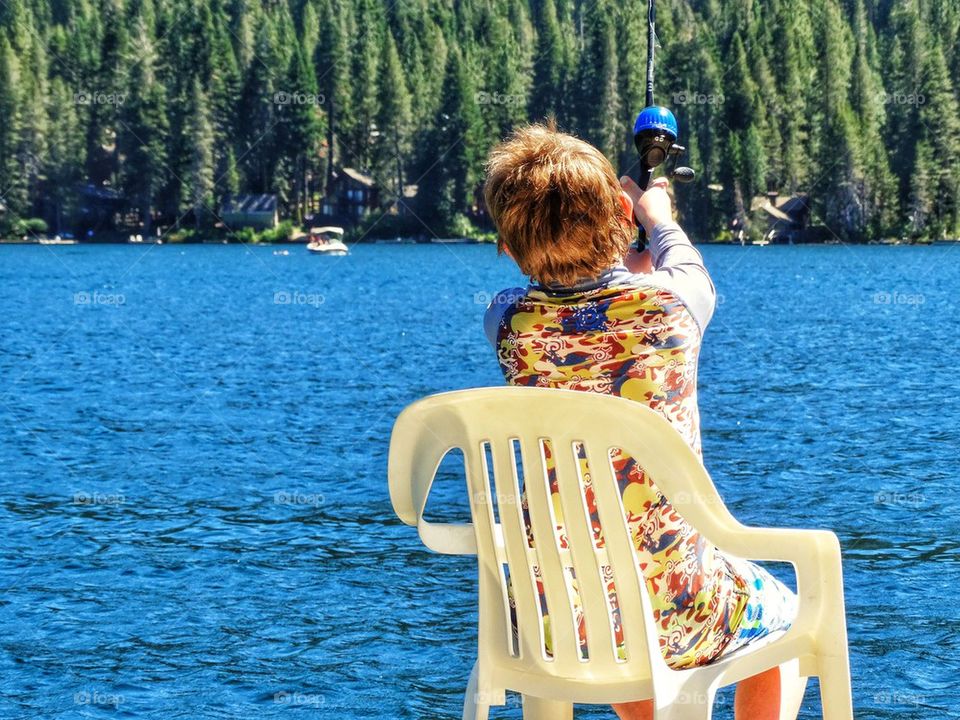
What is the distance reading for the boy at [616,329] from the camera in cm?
244

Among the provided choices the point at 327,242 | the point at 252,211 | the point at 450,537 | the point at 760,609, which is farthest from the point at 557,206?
the point at 252,211

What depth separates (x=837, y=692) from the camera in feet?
8.04

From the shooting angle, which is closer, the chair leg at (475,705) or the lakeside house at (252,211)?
the chair leg at (475,705)

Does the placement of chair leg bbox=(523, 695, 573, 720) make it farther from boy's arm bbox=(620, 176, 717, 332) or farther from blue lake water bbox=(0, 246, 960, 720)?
blue lake water bbox=(0, 246, 960, 720)

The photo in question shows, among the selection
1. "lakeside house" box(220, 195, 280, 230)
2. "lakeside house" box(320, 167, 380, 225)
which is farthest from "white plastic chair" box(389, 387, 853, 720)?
"lakeside house" box(320, 167, 380, 225)

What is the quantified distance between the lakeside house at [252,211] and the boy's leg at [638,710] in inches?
3487

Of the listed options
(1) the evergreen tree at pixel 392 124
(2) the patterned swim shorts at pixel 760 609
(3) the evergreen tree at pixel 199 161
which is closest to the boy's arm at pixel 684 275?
(2) the patterned swim shorts at pixel 760 609

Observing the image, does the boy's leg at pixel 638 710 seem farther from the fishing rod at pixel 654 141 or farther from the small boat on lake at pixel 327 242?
the small boat on lake at pixel 327 242

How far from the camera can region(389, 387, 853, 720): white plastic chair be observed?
235 centimetres

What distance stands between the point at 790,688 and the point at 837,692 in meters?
0.17

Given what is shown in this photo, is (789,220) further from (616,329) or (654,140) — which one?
(616,329)

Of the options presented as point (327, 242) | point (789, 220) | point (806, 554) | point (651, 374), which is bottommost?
point (789, 220)

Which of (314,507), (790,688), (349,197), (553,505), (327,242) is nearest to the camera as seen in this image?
(553,505)

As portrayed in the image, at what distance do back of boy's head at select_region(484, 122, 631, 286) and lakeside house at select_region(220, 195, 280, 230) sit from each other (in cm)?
8858
